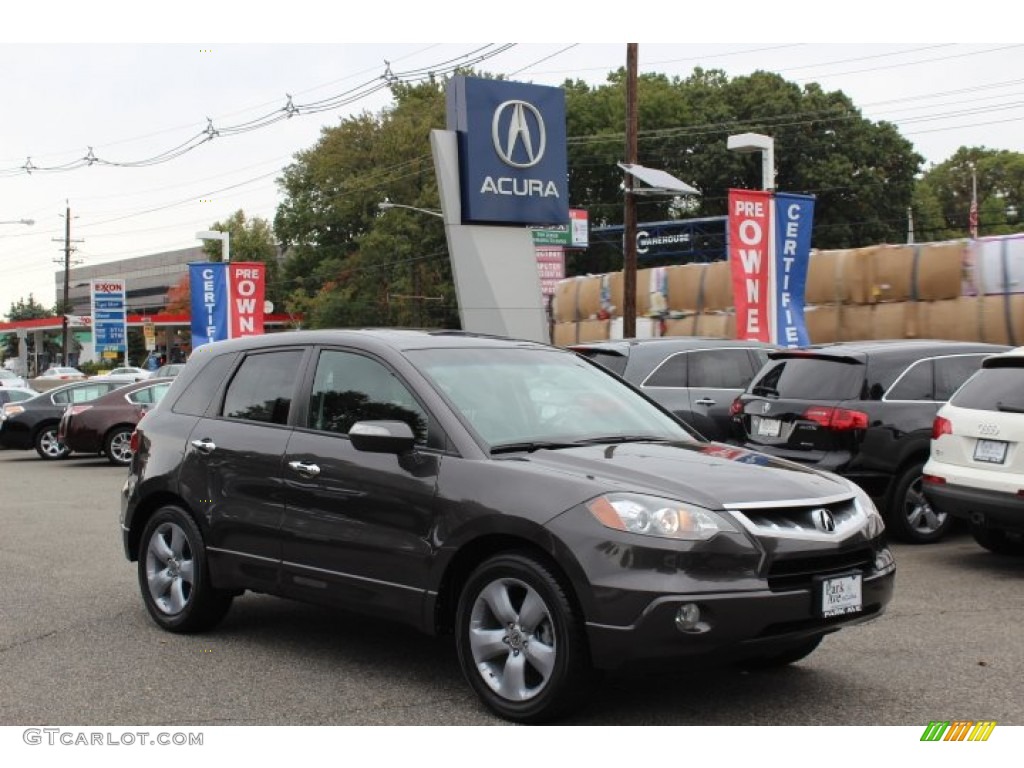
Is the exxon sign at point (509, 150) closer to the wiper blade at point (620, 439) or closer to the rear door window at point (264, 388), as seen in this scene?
the rear door window at point (264, 388)

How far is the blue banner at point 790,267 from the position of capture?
18156 mm

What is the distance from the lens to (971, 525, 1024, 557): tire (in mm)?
9430

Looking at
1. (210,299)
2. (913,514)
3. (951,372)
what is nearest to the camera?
(913,514)

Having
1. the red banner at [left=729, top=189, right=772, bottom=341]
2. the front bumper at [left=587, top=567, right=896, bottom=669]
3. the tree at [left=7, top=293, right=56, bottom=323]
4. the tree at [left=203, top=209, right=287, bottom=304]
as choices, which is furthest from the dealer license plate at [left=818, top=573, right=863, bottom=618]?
the tree at [left=7, top=293, right=56, bottom=323]

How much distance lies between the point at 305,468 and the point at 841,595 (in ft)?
8.64

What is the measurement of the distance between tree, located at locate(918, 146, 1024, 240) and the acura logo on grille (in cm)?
8479

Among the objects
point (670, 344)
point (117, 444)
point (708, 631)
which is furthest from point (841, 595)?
point (117, 444)

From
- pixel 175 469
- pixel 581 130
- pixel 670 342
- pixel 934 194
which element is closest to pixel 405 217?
pixel 581 130

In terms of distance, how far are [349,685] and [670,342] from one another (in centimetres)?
768

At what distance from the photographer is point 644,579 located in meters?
4.61

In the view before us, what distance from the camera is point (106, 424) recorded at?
821 inches

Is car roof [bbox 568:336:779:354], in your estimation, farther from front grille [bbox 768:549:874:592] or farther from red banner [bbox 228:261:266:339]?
red banner [bbox 228:261:266:339]
